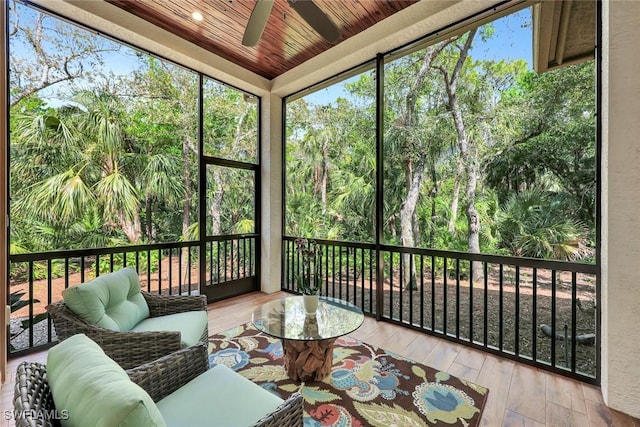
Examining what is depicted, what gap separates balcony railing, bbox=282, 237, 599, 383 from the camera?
7.46ft

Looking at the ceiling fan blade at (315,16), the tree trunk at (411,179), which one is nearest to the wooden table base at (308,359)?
the tree trunk at (411,179)

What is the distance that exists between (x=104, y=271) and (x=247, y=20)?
10.4 ft

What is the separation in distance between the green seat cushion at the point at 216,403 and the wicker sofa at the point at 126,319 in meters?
0.54

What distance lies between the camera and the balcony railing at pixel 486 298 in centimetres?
227

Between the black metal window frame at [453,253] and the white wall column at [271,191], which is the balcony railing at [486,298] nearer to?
the black metal window frame at [453,253]

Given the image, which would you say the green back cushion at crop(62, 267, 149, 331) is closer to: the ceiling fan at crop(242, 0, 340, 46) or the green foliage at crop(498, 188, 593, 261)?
the ceiling fan at crop(242, 0, 340, 46)

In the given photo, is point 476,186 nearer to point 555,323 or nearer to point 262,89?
point 555,323

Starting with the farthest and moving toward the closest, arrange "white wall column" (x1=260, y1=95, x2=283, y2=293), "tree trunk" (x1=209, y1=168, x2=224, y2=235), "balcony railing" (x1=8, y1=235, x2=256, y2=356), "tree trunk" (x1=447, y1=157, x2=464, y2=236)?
"white wall column" (x1=260, y1=95, x2=283, y2=293) < "tree trunk" (x1=209, y1=168, x2=224, y2=235) < "tree trunk" (x1=447, y1=157, x2=464, y2=236) < "balcony railing" (x1=8, y1=235, x2=256, y2=356)

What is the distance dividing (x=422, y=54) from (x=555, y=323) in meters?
3.09

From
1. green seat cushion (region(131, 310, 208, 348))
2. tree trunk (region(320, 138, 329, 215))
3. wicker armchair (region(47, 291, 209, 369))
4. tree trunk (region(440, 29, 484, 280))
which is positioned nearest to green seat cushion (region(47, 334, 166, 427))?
wicker armchair (region(47, 291, 209, 369))

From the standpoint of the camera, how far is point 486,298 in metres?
2.67

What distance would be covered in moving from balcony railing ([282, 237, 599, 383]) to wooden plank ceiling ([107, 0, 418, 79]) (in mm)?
2579

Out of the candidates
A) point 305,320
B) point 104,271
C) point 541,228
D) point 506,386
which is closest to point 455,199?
point 541,228

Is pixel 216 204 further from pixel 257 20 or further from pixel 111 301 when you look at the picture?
pixel 257 20
